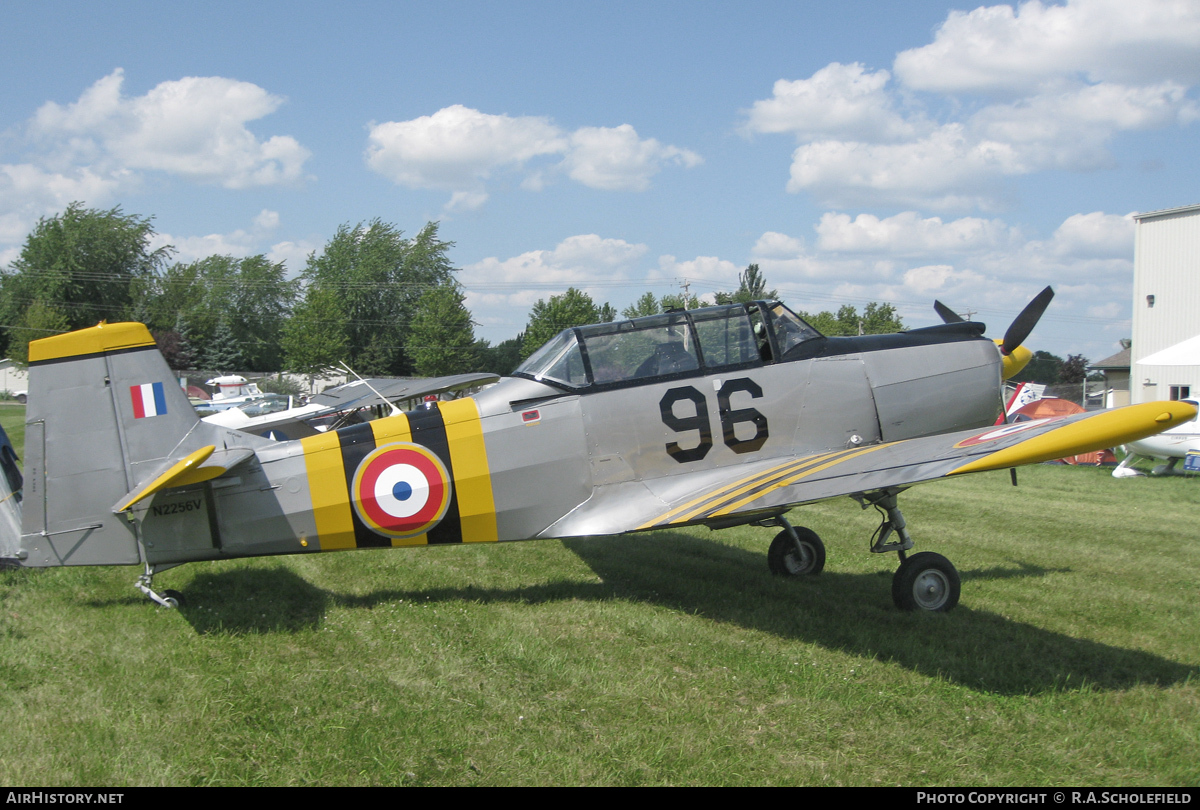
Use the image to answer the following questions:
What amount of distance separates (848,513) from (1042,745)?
712cm

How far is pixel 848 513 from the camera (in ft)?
35.9

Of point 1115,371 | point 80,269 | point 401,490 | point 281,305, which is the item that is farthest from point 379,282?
point 401,490

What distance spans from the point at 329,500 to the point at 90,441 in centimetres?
169

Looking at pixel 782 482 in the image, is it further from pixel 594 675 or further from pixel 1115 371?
pixel 1115 371

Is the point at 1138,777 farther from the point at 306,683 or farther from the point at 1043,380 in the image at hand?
the point at 1043,380

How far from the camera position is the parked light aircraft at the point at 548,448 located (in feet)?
18.1

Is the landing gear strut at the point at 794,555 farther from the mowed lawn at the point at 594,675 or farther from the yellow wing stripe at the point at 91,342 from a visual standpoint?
the yellow wing stripe at the point at 91,342

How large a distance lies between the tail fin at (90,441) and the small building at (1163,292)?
32299 millimetres

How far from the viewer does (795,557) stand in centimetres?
738

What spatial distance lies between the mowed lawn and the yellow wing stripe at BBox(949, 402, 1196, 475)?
1.40 m

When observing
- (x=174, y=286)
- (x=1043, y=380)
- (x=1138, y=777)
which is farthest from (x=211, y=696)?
(x=1043, y=380)

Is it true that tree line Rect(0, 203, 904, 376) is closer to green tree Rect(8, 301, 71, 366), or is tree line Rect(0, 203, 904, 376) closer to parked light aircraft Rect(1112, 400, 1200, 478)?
green tree Rect(8, 301, 71, 366)

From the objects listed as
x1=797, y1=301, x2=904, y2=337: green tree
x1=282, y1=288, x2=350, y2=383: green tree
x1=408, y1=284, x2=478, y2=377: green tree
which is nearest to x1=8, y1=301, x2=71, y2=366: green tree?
x1=282, y1=288, x2=350, y2=383: green tree

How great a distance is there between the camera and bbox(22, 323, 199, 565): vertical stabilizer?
18.0ft
